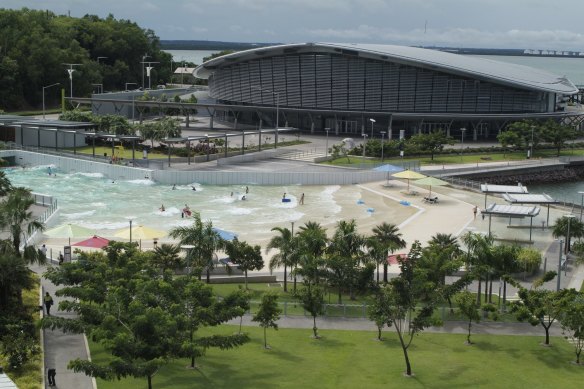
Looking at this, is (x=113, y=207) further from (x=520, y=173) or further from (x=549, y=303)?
(x=520, y=173)

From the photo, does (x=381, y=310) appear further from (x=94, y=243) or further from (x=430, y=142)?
(x=430, y=142)

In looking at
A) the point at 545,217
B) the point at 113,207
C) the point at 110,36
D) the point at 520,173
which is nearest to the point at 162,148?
the point at 113,207

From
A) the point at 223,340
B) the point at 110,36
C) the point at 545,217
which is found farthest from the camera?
the point at 110,36

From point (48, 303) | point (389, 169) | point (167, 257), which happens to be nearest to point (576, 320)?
point (167, 257)

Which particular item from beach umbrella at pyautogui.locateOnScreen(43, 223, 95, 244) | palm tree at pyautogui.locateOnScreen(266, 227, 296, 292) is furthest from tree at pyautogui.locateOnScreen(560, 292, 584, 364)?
beach umbrella at pyautogui.locateOnScreen(43, 223, 95, 244)

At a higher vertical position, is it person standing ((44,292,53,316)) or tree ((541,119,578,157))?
tree ((541,119,578,157))

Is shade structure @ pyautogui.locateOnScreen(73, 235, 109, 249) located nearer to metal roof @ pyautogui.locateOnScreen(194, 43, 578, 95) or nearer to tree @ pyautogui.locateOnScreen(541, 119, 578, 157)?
tree @ pyautogui.locateOnScreen(541, 119, 578, 157)

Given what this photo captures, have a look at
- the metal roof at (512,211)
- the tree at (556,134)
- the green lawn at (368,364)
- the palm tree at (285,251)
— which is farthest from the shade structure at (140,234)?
the tree at (556,134)
